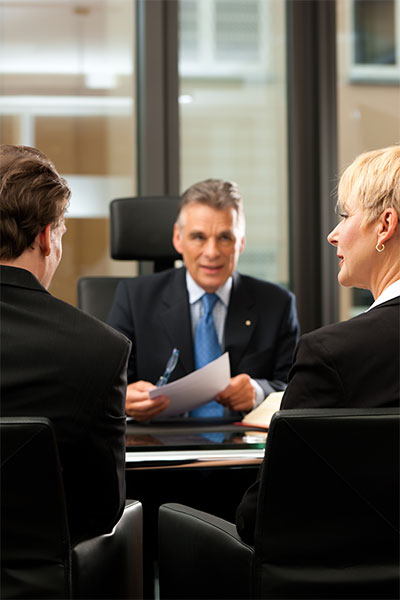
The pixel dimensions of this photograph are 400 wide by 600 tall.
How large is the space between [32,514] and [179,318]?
1.77m

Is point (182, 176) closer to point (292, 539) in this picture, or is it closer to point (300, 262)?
point (300, 262)

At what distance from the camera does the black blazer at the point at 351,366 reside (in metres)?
1.42

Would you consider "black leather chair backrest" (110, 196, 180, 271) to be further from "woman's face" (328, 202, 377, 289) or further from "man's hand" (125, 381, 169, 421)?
"woman's face" (328, 202, 377, 289)

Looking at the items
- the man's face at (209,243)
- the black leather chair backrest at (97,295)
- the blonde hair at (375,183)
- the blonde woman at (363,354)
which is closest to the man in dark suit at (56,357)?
the blonde woman at (363,354)

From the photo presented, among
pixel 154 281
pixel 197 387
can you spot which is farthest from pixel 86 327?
pixel 154 281

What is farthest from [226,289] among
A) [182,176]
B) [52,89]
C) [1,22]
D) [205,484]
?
[1,22]

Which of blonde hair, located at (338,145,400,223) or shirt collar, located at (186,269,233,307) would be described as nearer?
blonde hair, located at (338,145,400,223)

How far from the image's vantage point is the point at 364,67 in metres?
4.87

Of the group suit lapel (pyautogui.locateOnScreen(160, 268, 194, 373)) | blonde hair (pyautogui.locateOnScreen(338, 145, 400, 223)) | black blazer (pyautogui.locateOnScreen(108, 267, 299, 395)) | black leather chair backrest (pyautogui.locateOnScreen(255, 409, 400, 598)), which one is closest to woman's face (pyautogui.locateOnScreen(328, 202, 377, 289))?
blonde hair (pyautogui.locateOnScreen(338, 145, 400, 223))

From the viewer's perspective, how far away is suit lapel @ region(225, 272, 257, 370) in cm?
301

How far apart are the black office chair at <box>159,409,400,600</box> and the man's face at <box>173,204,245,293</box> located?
162cm

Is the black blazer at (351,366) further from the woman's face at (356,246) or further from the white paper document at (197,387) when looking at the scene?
the white paper document at (197,387)

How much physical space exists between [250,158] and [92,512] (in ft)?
11.5

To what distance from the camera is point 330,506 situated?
139cm
